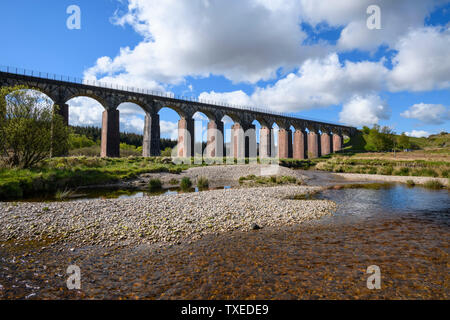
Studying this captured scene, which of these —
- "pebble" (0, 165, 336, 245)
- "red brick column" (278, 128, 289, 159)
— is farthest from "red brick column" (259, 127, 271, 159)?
"pebble" (0, 165, 336, 245)

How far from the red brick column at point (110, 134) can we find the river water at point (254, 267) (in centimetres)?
2680

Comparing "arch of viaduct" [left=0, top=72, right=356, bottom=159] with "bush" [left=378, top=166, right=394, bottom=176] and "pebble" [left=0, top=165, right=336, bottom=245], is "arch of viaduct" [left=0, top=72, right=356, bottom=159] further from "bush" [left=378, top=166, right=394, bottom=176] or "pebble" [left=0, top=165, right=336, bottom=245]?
"bush" [left=378, top=166, right=394, bottom=176]

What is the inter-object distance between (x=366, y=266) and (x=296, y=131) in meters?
56.2

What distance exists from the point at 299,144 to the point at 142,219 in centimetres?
5494

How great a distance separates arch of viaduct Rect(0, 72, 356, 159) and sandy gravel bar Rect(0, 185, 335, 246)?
876 inches

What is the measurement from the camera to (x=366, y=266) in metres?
4.61

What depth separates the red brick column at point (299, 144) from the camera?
57094 mm

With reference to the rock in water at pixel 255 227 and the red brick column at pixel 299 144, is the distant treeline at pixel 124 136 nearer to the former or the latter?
the red brick column at pixel 299 144

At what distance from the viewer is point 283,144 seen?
5459cm

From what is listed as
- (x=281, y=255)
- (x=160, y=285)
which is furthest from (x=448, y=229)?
(x=160, y=285)

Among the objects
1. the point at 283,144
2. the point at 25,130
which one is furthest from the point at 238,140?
the point at 25,130

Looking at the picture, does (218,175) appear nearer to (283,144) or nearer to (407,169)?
(407,169)
